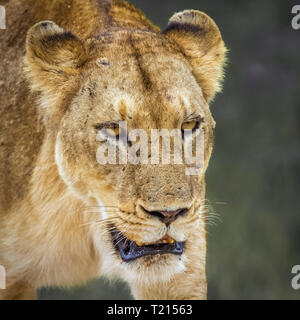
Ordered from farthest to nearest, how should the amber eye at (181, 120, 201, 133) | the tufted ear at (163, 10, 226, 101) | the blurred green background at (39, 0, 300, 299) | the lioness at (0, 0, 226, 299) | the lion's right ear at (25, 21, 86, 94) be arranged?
the blurred green background at (39, 0, 300, 299)
the tufted ear at (163, 10, 226, 101)
the lion's right ear at (25, 21, 86, 94)
the amber eye at (181, 120, 201, 133)
the lioness at (0, 0, 226, 299)

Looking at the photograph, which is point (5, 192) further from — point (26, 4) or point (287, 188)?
point (287, 188)

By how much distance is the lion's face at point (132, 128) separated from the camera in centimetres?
327

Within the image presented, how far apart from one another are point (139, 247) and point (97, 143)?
49 centimetres

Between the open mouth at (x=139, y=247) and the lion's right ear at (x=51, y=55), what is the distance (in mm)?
733

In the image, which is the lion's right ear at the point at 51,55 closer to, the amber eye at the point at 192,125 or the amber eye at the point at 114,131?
the amber eye at the point at 114,131

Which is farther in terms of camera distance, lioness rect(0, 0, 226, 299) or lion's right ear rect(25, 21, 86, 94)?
lion's right ear rect(25, 21, 86, 94)

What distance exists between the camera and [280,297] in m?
6.91

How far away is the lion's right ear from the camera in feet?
11.8

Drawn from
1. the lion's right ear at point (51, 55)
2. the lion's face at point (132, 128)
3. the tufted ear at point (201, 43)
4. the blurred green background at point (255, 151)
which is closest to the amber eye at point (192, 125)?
the lion's face at point (132, 128)

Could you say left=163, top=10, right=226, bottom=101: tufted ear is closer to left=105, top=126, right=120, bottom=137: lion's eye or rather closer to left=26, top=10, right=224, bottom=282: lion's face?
left=26, top=10, right=224, bottom=282: lion's face

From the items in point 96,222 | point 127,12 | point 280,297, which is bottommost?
point 280,297

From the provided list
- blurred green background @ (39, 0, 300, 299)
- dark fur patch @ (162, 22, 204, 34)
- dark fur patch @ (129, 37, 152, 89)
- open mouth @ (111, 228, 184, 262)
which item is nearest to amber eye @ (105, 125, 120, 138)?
dark fur patch @ (129, 37, 152, 89)
